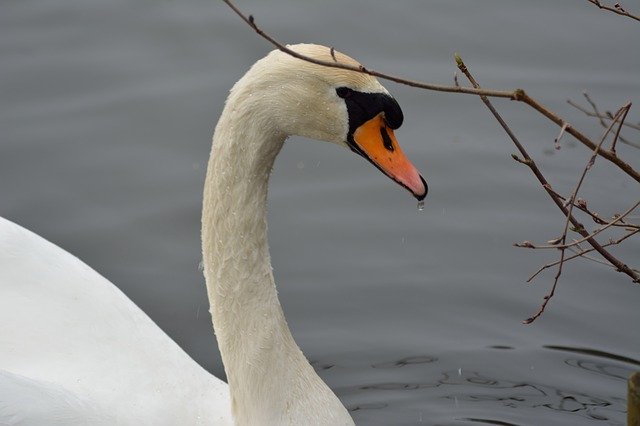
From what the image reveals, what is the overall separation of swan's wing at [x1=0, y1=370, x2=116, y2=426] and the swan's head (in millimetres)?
1304

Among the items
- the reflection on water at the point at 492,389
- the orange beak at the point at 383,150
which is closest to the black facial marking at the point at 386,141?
the orange beak at the point at 383,150

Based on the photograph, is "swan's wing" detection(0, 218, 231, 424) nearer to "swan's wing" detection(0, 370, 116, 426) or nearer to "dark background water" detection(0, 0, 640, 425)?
"swan's wing" detection(0, 370, 116, 426)

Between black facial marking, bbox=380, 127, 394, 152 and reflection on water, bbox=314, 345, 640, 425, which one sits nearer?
black facial marking, bbox=380, 127, 394, 152

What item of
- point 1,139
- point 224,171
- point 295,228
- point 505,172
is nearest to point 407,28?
point 505,172

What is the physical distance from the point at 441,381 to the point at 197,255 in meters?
1.62

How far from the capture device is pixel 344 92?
461cm

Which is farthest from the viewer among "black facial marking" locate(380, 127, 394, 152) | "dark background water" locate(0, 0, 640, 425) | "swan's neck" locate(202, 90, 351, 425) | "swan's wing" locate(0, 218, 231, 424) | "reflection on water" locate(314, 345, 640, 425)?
"dark background water" locate(0, 0, 640, 425)

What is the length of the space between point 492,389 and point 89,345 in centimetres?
215

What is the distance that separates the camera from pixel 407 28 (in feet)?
28.5

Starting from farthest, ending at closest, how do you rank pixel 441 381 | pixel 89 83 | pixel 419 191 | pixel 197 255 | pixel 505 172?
pixel 89 83 < pixel 505 172 < pixel 197 255 < pixel 441 381 < pixel 419 191

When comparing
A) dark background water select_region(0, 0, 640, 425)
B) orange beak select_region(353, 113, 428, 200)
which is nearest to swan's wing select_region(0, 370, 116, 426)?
orange beak select_region(353, 113, 428, 200)

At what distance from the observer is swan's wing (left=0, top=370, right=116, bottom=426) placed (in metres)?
4.62

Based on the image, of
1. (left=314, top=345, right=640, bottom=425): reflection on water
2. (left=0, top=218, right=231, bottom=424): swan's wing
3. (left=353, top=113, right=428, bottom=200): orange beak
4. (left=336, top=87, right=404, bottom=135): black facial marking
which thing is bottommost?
(left=314, top=345, right=640, bottom=425): reflection on water

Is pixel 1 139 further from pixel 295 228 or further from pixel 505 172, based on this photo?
pixel 505 172
